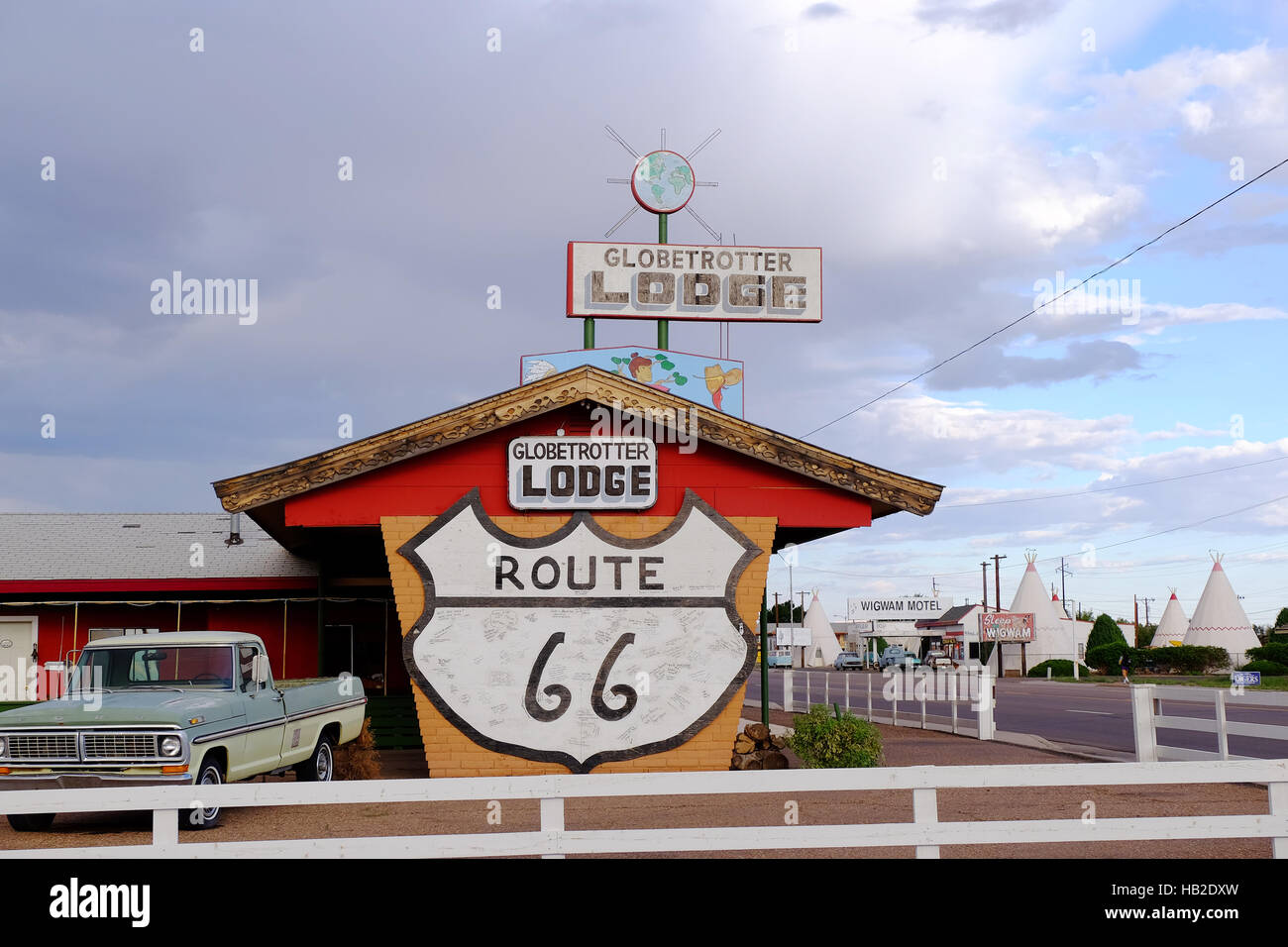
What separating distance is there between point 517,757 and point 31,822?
18.8ft

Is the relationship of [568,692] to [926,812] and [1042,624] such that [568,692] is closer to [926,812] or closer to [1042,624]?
[926,812]

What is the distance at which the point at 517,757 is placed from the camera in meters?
15.1

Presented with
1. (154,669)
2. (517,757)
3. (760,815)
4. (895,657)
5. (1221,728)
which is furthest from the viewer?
(895,657)

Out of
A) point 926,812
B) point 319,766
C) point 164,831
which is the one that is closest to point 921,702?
point 319,766

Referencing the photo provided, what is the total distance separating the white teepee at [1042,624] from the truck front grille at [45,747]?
72.7m

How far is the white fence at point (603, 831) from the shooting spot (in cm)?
798

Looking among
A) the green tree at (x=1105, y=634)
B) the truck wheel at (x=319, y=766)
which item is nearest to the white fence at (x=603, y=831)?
the truck wheel at (x=319, y=766)

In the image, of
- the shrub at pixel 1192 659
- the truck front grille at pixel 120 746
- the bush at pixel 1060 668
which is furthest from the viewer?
the bush at pixel 1060 668

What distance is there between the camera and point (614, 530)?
15555mm

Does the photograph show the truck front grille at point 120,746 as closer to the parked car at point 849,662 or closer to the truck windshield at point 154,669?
the truck windshield at point 154,669

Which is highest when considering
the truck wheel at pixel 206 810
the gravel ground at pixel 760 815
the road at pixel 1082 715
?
the truck wheel at pixel 206 810

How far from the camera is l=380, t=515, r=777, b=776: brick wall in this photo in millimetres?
15117
